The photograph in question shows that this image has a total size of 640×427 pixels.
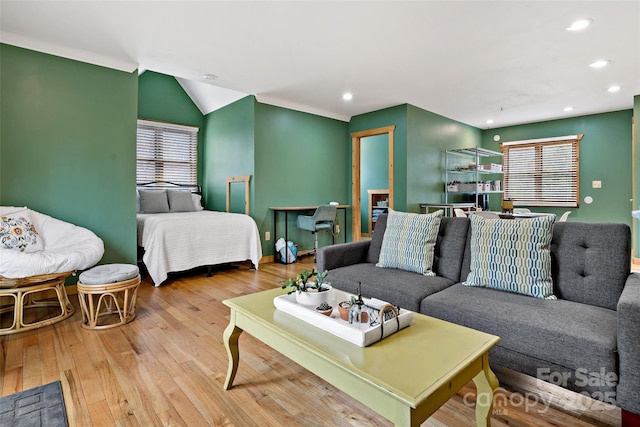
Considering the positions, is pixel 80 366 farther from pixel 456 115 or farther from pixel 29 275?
pixel 456 115

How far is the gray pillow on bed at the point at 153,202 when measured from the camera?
487 centimetres

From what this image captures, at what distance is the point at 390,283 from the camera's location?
2.21 m

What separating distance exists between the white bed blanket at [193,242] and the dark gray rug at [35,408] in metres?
1.96

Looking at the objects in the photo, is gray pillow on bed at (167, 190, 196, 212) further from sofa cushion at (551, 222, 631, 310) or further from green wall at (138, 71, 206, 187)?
sofa cushion at (551, 222, 631, 310)

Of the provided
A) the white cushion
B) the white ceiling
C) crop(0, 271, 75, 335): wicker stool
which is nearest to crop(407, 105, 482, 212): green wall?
the white ceiling

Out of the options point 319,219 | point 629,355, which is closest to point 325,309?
point 629,355

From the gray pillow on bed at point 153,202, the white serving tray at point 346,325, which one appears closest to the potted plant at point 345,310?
the white serving tray at point 346,325

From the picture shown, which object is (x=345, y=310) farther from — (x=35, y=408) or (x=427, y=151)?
(x=427, y=151)

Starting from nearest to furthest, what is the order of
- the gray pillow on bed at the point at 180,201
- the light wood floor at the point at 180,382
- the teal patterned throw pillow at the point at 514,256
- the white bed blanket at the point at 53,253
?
the light wood floor at the point at 180,382, the teal patterned throw pillow at the point at 514,256, the white bed blanket at the point at 53,253, the gray pillow on bed at the point at 180,201

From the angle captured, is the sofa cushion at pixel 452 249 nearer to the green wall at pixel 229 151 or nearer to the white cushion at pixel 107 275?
the white cushion at pixel 107 275

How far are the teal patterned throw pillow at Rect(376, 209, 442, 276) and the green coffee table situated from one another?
0.94 meters

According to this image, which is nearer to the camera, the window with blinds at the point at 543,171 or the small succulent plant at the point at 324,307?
the small succulent plant at the point at 324,307

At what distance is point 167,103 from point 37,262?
4.03 m

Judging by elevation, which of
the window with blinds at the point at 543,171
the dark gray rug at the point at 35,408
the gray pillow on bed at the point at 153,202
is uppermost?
the window with blinds at the point at 543,171
